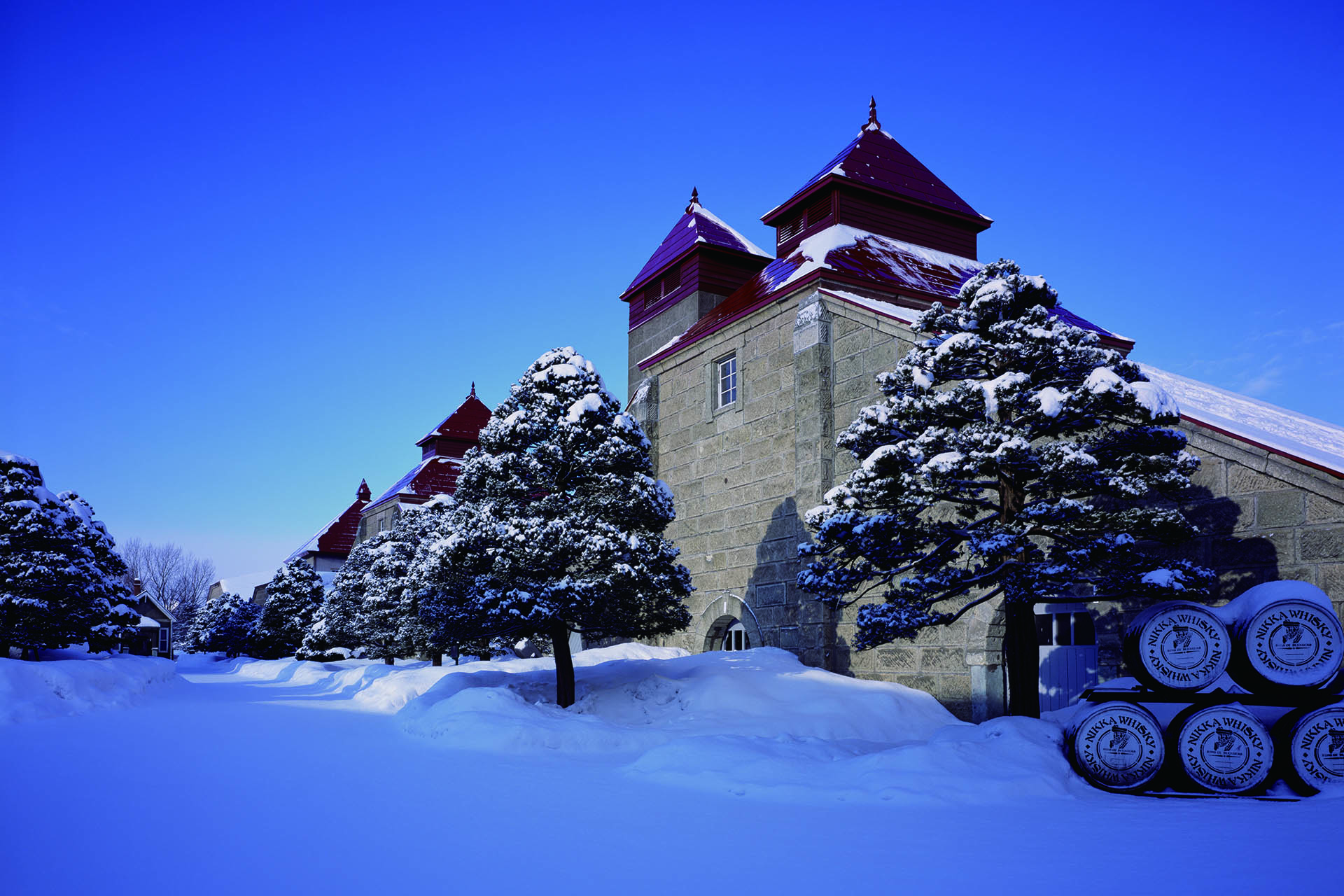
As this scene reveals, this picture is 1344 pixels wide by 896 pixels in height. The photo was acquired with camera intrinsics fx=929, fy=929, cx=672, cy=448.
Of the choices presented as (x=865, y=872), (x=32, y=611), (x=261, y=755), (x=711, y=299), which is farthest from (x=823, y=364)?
(x=32, y=611)

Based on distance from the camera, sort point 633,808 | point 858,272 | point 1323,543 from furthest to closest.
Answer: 1. point 858,272
2. point 1323,543
3. point 633,808

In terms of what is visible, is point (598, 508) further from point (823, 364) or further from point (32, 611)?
point (32, 611)

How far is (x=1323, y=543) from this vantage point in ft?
33.9

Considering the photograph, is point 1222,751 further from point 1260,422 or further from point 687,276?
point 687,276

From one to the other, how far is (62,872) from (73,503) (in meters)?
34.4

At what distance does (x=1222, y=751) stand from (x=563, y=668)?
361 inches

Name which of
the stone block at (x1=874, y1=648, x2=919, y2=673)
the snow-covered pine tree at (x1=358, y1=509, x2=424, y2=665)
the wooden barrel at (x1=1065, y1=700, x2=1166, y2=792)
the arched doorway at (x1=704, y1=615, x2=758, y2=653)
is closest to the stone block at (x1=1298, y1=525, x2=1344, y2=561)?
the wooden barrel at (x1=1065, y1=700, x2=1166, y2=792)

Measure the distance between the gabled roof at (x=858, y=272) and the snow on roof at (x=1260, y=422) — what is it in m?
1.97

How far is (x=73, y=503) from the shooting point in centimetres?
3444

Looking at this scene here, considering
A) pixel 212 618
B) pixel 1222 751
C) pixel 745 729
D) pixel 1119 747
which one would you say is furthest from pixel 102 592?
pixel 212 618

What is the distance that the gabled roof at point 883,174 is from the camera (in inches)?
814

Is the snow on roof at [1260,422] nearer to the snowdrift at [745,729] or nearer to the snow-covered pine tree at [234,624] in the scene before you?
the snowdrift at [745,729]

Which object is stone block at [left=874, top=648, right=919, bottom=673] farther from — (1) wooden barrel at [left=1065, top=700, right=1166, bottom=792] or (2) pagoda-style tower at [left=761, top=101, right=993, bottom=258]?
(2) pagoda-style tower at [left=761, top=101, right=993, bottom=258]

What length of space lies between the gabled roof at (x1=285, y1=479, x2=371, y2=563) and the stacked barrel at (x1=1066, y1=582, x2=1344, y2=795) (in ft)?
167
